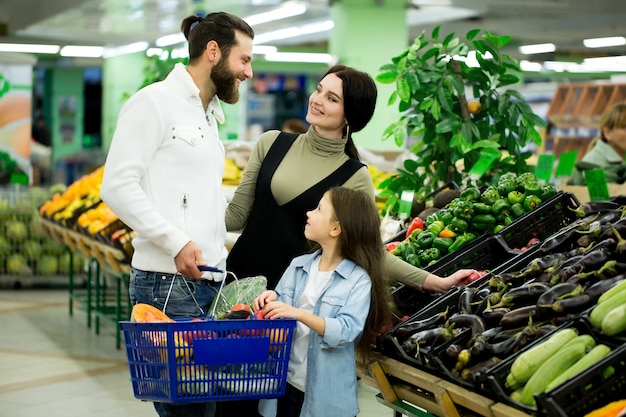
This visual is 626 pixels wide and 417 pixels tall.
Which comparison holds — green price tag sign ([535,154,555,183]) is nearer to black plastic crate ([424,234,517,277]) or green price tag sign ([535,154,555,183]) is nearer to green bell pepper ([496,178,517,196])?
green bell pepper ([496,178,517,196])

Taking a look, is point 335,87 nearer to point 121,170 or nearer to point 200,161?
point 200,161

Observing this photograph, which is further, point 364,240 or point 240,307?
point 364,240

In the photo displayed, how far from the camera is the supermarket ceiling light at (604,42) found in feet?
55.5

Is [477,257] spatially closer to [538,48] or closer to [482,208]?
[482,208]

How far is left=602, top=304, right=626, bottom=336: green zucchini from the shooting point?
239cm

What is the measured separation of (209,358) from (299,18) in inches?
499

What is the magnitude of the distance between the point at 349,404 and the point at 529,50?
17.8 meters

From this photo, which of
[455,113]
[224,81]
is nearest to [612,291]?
[224,81]

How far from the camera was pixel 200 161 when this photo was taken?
9.60 ft

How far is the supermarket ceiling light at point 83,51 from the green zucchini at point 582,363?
1848 centimetres

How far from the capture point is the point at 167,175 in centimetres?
287

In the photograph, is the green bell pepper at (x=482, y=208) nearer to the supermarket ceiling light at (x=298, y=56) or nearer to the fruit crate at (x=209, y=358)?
the fruit crate at (x=209, y=358)

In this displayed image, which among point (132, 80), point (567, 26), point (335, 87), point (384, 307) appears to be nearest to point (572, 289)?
point (384, 307)

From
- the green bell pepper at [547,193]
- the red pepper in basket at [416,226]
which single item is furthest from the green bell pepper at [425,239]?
the green bell pepper at [547,193]
